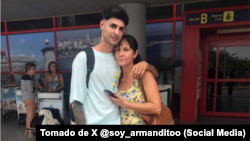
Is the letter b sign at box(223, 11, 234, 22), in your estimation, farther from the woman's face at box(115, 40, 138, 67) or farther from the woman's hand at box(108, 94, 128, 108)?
the woman's hand at box(108, 94, 128, 108)

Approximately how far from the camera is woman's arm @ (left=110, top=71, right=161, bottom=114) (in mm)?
1573

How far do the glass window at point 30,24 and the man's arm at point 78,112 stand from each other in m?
4.09

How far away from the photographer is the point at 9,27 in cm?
545

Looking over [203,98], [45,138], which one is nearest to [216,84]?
[203,98]

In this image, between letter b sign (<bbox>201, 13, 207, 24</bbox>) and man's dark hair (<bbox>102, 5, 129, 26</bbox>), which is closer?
man's dark hair (<bbox>102, 5, 129, 26</bbox>)

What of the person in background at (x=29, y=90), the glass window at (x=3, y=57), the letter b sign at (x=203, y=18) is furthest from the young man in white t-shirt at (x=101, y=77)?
the glass window at (x=3, y=57)

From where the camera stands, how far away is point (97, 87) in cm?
158

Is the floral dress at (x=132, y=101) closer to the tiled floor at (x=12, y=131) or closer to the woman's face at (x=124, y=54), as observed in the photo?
the woman's face at (x=124, y=54)

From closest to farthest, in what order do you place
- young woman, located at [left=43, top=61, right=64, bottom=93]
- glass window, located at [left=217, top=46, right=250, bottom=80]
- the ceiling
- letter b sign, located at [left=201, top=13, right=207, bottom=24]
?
young woman, located at [left=43, top=61, right=64, bottom=93] < the ceiling < letter b sign, located at [left=201, top=13, right=207, bottom=24] < glass window, located at [left=217, top=46, right=250, bottom=80]

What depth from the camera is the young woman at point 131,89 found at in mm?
1574

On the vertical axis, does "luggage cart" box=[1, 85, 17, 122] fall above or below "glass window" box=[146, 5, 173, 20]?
below

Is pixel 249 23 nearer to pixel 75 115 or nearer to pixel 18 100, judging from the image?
pixel 75 115

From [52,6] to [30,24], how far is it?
2.44m

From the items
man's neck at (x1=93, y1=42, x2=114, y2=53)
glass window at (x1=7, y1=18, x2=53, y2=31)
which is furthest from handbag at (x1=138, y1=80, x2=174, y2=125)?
glass window at (x1=7, y1=18, x2=53, y2=31)
